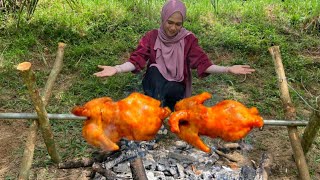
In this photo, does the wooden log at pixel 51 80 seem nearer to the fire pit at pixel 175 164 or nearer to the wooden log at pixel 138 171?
the fire pit at pixel 175 164

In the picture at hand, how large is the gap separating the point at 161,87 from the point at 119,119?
116 centimetres

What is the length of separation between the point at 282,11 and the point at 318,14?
0.75m

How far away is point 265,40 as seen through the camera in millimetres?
→ 6000

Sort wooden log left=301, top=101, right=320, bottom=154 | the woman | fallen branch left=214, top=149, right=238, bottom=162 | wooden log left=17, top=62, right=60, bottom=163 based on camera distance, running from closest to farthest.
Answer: wooden log left=17, top=62, right=60, bottom=163, wooden log left=301, top=101, right=320, bottom=154, fallen branch left=214, top=149, right=238, bottom=162, the woman

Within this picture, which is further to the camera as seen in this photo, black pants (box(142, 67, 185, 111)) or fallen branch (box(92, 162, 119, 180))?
black pants (box(142, 67, 185, 111))

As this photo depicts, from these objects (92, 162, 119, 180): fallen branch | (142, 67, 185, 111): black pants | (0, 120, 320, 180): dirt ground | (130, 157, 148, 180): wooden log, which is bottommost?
(0, 120, 320, 180): dirt ground

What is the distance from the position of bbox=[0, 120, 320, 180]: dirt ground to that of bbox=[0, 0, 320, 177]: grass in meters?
0.26

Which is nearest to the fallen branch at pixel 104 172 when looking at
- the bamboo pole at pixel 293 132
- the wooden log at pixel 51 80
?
the wooden log at pixel 51 80

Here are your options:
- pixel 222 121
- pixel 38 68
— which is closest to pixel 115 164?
pixel 222 121

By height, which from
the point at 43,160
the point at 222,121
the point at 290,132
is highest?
the point at 222,121

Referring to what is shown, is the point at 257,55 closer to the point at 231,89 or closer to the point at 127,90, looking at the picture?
the point at 231,89

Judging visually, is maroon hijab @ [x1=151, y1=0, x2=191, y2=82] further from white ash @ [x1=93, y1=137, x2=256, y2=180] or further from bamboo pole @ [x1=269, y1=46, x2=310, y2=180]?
bamboo pole @ [x1=269, y1=46, x2=310, y2=180]

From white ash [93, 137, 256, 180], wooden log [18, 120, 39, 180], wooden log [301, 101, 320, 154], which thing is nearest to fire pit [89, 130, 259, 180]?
white ash [93, 137, 256, 180]

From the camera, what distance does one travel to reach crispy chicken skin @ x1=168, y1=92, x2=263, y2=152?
274cm
